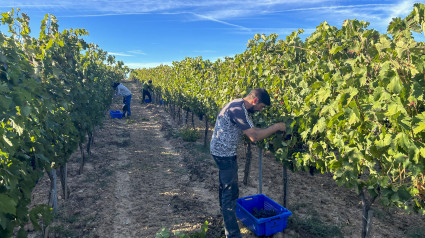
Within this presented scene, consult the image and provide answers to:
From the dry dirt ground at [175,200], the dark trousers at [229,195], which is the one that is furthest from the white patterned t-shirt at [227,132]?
the dry dirt ground at [175,200]

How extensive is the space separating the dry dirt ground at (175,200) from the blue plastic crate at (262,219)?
21cm

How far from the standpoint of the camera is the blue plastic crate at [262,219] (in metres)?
3.85

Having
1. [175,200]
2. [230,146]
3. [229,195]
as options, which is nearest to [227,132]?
[230,146]

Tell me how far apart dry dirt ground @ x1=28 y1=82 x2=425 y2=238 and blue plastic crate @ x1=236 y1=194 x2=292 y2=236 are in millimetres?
211

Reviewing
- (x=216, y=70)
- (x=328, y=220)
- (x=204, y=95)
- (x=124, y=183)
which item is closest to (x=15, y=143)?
(x=124, y=183)

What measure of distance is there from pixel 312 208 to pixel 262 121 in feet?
6.40

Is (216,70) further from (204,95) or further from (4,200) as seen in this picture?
(4,200)

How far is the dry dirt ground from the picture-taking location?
4.34 m

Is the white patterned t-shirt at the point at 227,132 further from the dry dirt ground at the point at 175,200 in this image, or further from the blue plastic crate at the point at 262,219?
the dry dirt ground at the point at 175,200

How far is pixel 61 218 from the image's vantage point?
4.62 metres

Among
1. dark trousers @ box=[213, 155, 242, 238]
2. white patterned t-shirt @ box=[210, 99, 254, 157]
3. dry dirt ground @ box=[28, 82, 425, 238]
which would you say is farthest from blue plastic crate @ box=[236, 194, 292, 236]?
white patterned t-shirt @ box=[210, 99, 254, 157]

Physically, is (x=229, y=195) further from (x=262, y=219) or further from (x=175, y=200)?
(x=175, y=200)

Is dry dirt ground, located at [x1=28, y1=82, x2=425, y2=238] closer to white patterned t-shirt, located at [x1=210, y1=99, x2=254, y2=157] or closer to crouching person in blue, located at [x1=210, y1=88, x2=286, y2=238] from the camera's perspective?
crouching person in blue, located at [x1=210, y1=88, x2=286, y2=238]

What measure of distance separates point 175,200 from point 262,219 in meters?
2.19
